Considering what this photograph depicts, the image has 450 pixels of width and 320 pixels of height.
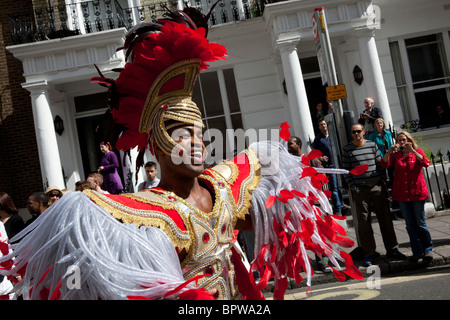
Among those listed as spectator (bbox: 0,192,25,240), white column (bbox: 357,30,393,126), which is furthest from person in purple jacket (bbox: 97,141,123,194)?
white column (bbox: 357,30,393,126)

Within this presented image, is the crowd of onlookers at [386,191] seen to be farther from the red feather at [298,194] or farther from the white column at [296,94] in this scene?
the white column at [296,94]

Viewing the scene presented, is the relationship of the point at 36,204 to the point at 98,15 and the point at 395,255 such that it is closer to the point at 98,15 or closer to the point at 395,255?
the point at 395,255

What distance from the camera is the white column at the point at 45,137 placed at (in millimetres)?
12328

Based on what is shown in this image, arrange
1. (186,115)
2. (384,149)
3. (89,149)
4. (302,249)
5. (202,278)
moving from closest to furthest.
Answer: (202,278) < (186,115) < (302,249) < (384,149) < (89,149)

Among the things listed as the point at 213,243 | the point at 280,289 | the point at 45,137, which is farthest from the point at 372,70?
the point at 213,243

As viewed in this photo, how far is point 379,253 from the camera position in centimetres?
716

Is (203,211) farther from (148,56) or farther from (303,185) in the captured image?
(148,56)

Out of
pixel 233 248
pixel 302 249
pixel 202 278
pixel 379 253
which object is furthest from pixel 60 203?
pixel 379 253

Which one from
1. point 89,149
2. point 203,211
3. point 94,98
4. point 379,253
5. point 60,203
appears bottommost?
point 379,253

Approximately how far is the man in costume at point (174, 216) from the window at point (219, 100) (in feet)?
36.5

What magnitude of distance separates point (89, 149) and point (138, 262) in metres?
12.8

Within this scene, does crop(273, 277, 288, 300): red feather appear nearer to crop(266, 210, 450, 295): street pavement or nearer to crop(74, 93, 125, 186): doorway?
crop(266, 210, 450, 295): street pavement

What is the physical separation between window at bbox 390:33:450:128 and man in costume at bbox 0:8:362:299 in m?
11.9
